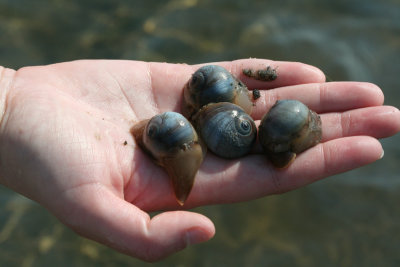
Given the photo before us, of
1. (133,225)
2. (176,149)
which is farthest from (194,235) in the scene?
(176,149)

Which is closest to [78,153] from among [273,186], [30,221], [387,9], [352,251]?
[273,186]

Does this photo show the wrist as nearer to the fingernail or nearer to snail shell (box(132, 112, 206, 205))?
snail shell (box(132, 112, 206, 205))

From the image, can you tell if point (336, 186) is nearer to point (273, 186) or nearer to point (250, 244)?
point (250, 244)

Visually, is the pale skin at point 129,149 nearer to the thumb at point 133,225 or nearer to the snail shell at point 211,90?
the thumb at point 133,225

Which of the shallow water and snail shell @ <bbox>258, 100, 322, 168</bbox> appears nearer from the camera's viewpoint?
snail shell @ <bbox>258, 100, 322, 168</bbox>

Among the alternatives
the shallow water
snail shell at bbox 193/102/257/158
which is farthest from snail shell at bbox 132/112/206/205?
the shallow water

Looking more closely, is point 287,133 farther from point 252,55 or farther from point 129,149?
point 252,55

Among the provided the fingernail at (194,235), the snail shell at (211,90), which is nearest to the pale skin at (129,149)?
the fingernail at (194,235)
